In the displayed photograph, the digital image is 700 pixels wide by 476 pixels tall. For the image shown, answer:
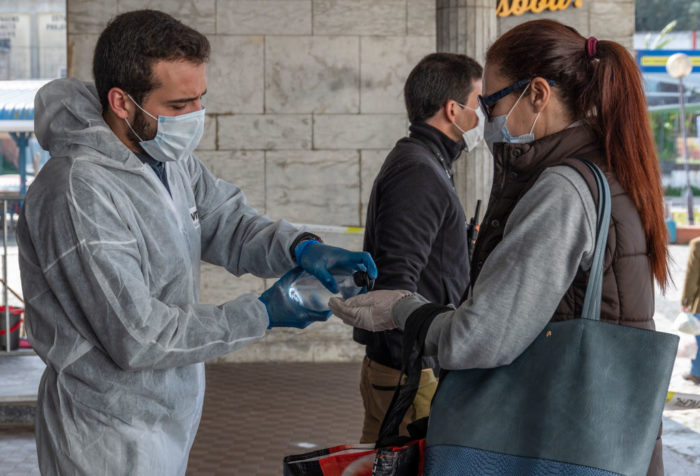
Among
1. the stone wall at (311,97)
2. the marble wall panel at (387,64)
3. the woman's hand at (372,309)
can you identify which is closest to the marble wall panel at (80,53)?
the stone wall at (311,97)

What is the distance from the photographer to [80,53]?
21.4 feet

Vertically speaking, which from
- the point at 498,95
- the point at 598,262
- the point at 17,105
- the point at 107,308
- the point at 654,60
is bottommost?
the point at 107,308

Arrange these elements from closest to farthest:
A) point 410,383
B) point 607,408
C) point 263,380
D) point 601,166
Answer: point 607,408
point 601,166
point 410,383
point 263,380

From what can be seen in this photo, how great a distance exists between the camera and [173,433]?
1985 mm

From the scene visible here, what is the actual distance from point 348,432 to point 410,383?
3362 millimetres

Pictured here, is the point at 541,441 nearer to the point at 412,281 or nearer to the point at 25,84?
the point at 412,281

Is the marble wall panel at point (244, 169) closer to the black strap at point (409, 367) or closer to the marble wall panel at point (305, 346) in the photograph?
the marble wall panel at point (305, 346)

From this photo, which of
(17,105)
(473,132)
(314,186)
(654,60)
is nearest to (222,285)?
(314,186)

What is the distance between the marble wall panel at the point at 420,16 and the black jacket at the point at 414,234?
4050 millimetres

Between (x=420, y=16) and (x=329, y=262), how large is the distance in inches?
196

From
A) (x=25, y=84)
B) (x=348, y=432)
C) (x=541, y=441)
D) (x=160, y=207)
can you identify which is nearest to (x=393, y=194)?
(x=160, y=207)

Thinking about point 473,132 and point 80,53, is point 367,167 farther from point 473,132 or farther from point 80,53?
point 473,132

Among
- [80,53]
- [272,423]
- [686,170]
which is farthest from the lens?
[686,170]

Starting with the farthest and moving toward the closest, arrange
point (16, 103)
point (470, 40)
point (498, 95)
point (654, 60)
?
point (654, 60)
point (16, 103)
point (470, 40)
point (498, 95)
